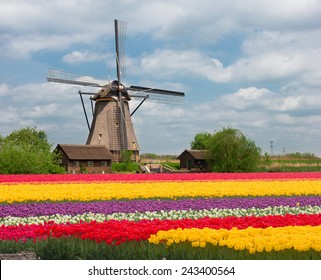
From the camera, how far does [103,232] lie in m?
8.71

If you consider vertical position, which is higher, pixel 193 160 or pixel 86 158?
pixel 86 158

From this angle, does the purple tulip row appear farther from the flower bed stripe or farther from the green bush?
the green bush

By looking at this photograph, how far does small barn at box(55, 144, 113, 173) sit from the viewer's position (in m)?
58.2

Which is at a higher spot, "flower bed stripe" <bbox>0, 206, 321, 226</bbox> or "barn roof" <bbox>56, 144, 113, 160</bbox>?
"barn roof" <bbox>56, 144, 113, 160</bbox>

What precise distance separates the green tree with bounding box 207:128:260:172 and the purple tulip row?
34.7m

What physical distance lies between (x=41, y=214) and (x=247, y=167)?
39538 millimetres

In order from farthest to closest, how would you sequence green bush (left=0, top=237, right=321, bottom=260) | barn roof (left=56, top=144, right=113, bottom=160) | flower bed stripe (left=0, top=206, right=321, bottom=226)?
barn roof (left=56, top=144, right=113, bottom=160)
flower bed stripe (left=0, top=206, right=321, bottom=226)
green bush (left=0, top=237, right=321, bottom=260)

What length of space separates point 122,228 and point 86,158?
163 feet

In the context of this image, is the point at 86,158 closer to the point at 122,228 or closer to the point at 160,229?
the point at 122,228

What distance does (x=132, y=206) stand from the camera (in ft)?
52.2

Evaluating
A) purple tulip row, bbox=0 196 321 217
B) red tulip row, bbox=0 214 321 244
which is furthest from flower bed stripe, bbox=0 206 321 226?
red tulip row, bbox=0 214 321 244

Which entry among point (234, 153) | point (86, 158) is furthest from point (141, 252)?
point (86, 158)

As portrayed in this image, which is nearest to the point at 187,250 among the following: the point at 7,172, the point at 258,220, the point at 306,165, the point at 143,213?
the point at 258,220
